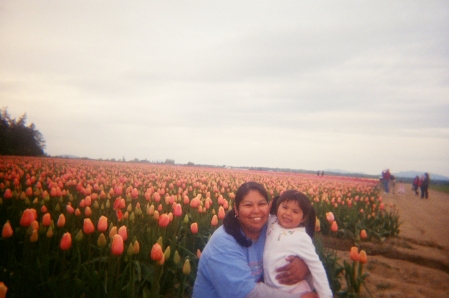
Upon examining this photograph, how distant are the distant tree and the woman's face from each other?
112 feet

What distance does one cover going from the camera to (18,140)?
32.1 m

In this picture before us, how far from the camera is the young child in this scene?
90.1 inches

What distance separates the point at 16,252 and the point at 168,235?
175 centimetres

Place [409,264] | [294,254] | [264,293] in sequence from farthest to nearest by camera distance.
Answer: [409,264] → [294,254] → [264,293]

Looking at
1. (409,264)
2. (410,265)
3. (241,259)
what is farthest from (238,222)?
(409,264)

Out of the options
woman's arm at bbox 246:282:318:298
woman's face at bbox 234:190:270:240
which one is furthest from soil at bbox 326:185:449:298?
woman's face at bbox 234:190:270:240

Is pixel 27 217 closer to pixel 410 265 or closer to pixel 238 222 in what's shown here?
pixel 238 222

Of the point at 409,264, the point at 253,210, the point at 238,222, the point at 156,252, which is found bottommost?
the point at 409,264

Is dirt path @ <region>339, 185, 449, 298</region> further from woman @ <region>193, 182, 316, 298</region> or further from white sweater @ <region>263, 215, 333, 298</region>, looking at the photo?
woman @ <region>193, 182, 316, 298</region>

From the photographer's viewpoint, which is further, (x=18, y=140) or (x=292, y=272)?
(x=18, y=140)

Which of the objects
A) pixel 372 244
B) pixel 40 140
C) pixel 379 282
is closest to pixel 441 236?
pixel 372 244

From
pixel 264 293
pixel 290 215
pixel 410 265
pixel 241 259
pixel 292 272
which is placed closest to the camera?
pixel 264 293

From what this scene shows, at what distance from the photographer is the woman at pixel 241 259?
76.2 inches

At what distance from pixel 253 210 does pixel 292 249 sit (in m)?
0.54
